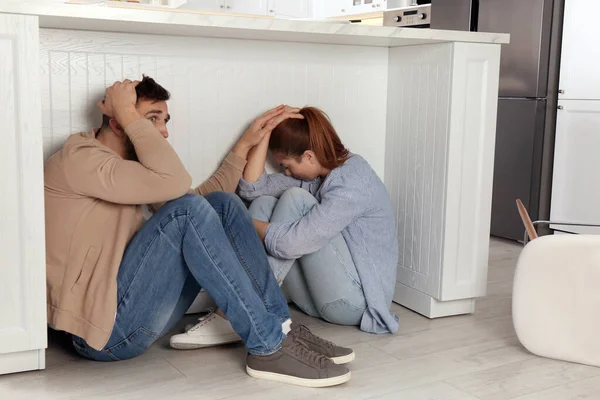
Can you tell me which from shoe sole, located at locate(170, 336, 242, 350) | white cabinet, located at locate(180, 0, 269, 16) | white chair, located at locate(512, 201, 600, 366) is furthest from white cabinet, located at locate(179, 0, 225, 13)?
white chair, located at locate(512, 201, 600, 366)

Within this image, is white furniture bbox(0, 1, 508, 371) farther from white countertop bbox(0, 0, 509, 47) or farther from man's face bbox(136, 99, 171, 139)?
man's face bbox(136, 99, 171, 139)

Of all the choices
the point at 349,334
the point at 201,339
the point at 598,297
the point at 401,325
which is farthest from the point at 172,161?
the point at 598,297

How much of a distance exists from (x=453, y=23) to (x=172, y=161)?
2.64 m

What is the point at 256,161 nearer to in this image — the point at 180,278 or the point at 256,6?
the point at 180,278

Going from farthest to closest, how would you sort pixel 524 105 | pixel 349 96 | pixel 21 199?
pixel 524 105 → pixel 349 96 → pixel 21 199

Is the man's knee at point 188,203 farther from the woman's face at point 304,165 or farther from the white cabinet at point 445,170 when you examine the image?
the white cabinet at point 445,170

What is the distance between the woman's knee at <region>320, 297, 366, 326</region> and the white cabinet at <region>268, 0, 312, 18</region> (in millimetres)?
3555

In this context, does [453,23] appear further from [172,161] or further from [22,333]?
[22,333]

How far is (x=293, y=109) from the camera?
2.22 meters

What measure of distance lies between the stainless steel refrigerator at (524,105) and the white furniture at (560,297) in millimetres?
1714

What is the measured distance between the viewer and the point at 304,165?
2168 millimetres

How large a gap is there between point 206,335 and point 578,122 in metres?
2.26

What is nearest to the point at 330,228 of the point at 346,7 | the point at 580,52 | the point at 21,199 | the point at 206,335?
the point at 206,335

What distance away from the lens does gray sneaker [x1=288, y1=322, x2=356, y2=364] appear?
1868 millimetres
